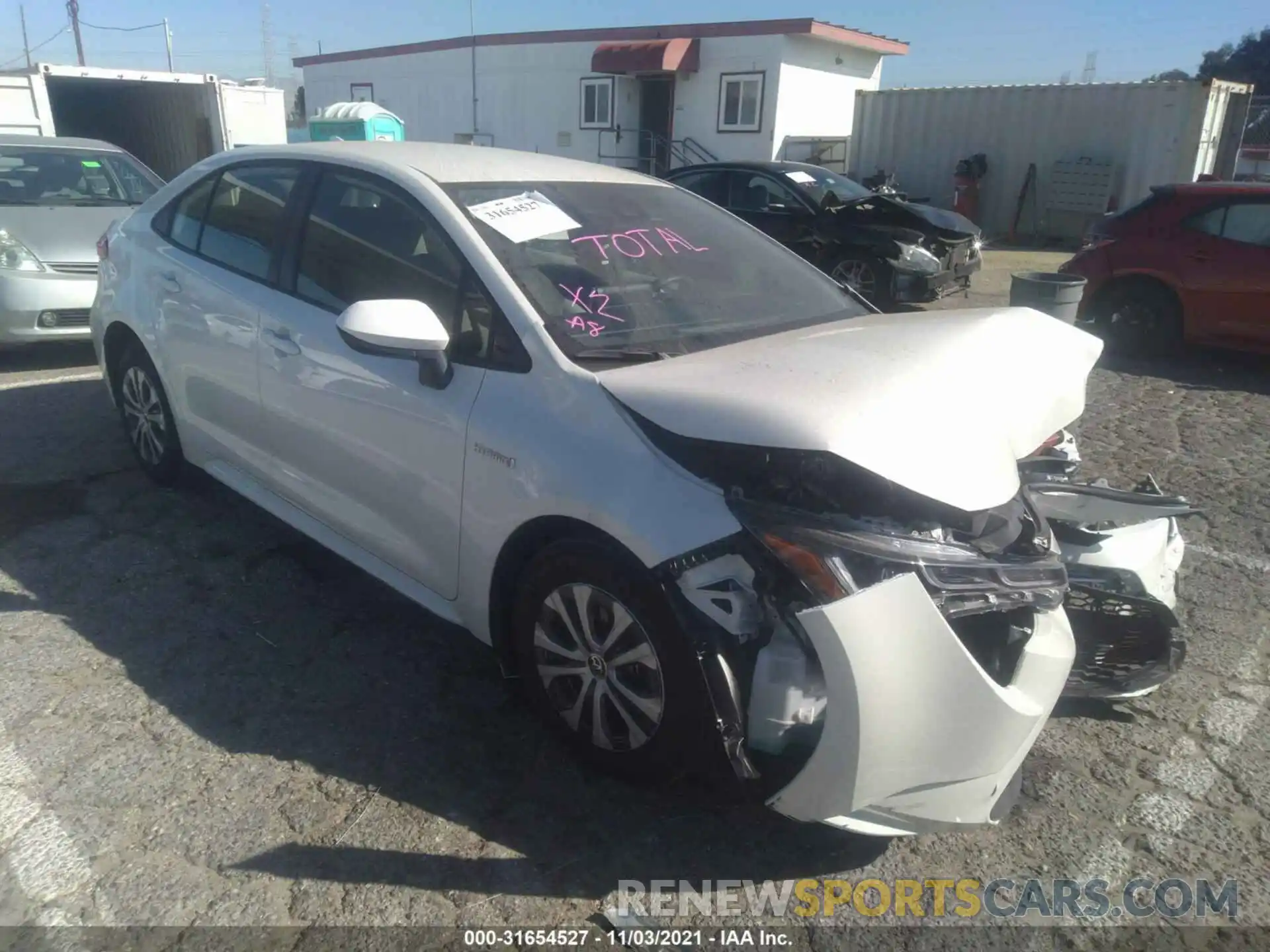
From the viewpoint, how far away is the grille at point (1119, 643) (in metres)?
2.69

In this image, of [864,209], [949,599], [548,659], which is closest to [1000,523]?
[949,599]

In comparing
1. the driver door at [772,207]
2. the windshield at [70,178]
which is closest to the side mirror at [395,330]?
the windshield at [70,178]

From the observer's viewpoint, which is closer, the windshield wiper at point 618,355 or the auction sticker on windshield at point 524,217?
the windshield wiper at point 618,355

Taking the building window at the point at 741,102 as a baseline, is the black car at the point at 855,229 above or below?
below

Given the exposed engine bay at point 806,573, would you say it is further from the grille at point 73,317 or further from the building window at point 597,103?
the building window at point 597,103

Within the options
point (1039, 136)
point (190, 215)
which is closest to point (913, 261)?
point (190, 215)

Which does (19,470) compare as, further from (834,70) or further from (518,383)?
(834,70)

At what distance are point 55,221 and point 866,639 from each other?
7465 mm

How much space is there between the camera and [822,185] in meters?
10.2

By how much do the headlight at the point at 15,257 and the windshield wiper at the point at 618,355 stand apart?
5.82 m

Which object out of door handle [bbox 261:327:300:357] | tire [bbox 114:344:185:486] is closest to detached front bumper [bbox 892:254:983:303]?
tire [bbox 114:344:185:486]

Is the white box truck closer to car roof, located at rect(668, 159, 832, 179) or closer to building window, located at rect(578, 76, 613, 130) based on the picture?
car roof, located at rect(668, 159, 832, 179)

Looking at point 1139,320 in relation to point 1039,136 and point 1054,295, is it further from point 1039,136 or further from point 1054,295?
point 1039,136

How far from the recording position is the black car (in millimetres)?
9219
